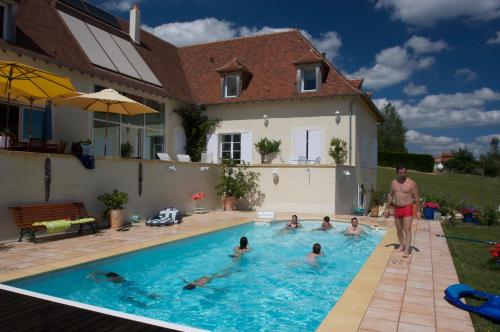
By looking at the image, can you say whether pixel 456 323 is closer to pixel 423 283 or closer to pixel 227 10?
pixel 423 283

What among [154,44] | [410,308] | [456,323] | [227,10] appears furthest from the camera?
[154,44]

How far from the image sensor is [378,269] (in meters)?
7.26

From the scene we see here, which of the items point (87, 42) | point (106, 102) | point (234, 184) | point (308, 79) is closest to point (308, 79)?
point (308, 79)

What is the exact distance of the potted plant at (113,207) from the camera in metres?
11.9

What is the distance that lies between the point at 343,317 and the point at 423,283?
237cm

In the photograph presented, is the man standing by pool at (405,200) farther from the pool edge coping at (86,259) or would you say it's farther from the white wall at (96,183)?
the white wall at (96,183)

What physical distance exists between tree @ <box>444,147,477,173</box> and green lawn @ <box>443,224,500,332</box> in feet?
221

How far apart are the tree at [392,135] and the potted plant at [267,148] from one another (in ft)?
183

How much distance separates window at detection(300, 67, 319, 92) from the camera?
1947 centimetres

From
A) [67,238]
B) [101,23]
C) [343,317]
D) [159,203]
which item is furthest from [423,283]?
[101,23]

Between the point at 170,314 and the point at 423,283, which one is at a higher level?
the point at 423,283

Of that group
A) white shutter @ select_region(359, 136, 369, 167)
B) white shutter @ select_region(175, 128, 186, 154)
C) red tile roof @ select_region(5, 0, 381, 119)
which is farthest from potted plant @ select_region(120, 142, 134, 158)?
white shutter @ select_region(359, 136, 369, 167)

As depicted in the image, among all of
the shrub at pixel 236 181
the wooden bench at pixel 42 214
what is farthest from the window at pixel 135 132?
the wooden bench at pixel 42 214

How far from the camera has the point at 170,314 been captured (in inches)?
240
